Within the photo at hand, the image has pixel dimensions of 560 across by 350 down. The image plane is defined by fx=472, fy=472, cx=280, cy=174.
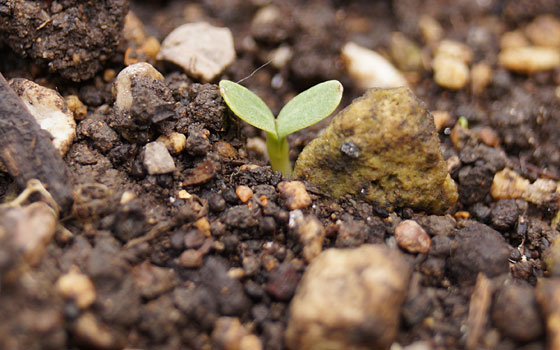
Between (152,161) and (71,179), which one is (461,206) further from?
(71,179)

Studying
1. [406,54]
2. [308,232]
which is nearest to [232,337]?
[308,232]

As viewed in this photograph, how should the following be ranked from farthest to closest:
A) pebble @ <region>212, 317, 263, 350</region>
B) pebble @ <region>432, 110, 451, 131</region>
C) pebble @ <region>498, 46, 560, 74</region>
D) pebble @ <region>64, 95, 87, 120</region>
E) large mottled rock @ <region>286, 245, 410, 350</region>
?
pebble @ <region>498, 46, 560, 74</region> < pebble @ <region>432, 110, 451, 131</region> < pebble @ <region>64, 95, 87, 120</region> < pebble @ <region>212, 317, 263, 350</region> < large mottled rock @ <region>286, 245, 410, 350</region>

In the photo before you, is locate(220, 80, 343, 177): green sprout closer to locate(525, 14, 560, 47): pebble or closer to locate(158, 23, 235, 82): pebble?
locate(158, 23, 235, 82): pebble

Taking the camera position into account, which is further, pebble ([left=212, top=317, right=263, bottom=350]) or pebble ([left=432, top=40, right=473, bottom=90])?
pebble ([left=432, top=40, right=473, bottom=90])

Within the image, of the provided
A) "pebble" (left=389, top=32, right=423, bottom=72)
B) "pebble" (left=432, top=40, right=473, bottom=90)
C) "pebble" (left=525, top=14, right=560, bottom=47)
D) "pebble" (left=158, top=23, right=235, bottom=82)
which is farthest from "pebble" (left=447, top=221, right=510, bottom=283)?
"pebble" (left=525, top=14, right=560, bottom=47)

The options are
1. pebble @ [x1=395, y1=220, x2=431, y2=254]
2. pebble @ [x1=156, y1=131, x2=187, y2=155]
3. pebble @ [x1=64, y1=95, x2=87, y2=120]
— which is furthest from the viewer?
pebble @ [x1=64, y1=95, x2=87, y2=120]

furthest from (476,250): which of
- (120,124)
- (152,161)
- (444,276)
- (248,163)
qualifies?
Result: (120,124)

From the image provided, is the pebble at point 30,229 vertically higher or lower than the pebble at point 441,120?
higher

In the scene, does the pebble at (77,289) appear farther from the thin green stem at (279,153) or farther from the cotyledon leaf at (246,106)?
the thin green stem at (279,153)

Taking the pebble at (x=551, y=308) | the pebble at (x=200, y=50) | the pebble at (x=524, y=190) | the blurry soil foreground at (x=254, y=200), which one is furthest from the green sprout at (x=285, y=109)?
the pebble at (x=551, y=308)
